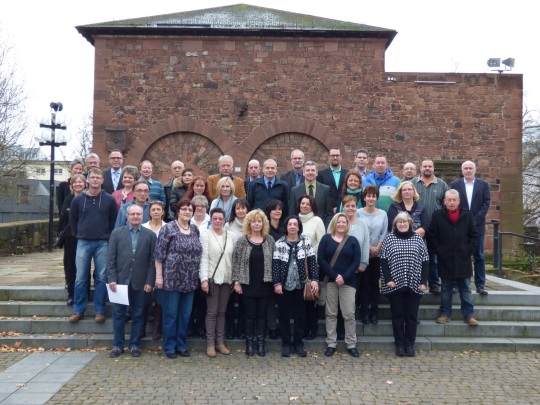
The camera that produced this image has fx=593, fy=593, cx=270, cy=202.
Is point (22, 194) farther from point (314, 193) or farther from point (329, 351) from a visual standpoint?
point (329, 351)

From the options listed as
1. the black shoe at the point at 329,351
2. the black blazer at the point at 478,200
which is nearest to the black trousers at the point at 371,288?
the black shoe at the point at 329,351

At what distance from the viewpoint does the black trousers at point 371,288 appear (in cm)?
816

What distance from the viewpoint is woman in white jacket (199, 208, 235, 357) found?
24.5 feet

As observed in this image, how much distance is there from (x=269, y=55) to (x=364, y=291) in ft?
31.1

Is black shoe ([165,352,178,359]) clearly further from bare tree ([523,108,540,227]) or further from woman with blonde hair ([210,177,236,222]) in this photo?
bare tree ([523,108,540,227])

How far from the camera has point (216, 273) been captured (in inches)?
295

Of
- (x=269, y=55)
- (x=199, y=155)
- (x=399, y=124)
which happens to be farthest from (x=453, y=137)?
(x=199, y=155)

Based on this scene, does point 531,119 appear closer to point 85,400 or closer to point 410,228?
point 410,228

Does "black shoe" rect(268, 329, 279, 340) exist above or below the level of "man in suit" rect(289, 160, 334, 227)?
below

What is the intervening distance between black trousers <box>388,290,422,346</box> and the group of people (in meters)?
0.01

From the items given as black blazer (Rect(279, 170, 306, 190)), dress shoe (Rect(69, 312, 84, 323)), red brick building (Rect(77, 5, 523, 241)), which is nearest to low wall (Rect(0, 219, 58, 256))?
red brick building (Rect(77, 5, 523, 241))

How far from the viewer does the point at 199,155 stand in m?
16.2

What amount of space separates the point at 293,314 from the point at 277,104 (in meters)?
9.33

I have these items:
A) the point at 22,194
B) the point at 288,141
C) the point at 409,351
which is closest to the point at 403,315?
the point at 409,351
